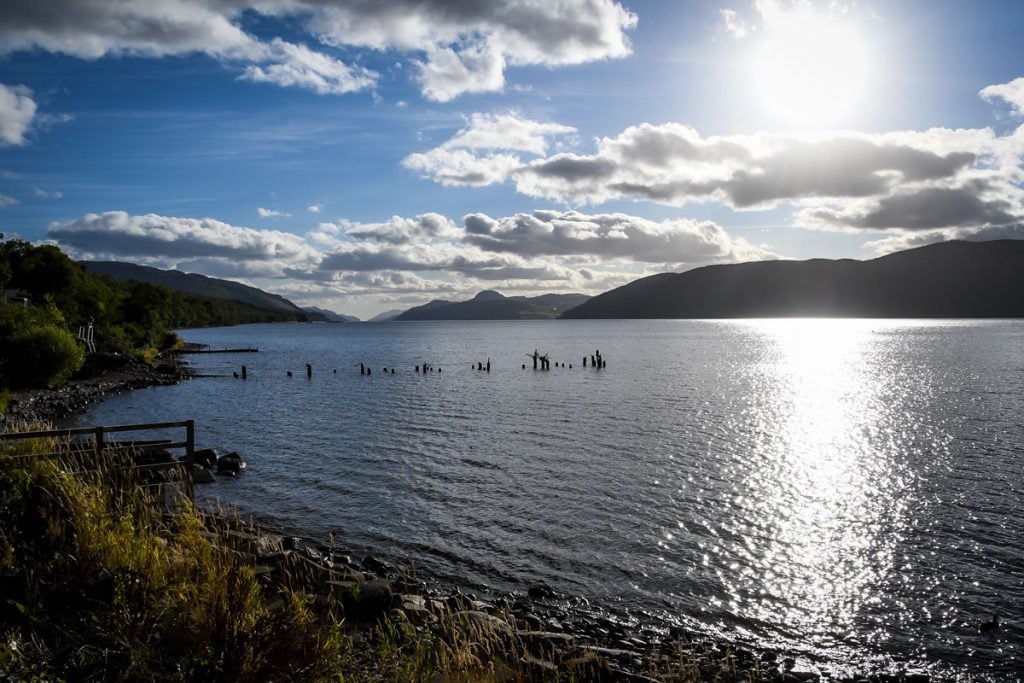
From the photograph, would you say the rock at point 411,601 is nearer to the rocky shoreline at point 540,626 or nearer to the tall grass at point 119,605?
the rocky shoreline at point 540,626

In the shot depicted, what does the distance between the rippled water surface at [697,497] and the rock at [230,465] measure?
0.88 meters

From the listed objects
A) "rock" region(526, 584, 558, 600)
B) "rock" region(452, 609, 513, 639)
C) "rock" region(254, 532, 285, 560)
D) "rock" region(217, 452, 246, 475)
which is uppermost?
"rock" region(254, 532, 285, 560)

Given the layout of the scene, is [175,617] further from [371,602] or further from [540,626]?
[540,626]

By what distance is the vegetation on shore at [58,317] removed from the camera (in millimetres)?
50125

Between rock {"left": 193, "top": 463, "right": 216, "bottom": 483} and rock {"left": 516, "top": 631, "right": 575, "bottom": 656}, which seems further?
rock {"left": 193, "top": 463, "right": 216, "bottom": 483}

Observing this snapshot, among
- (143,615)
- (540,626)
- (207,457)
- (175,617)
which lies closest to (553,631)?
(540,626)

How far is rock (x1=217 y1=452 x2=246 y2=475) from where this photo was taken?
2873cm

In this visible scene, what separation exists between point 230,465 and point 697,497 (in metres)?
21.2

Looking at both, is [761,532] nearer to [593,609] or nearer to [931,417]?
[593,609]

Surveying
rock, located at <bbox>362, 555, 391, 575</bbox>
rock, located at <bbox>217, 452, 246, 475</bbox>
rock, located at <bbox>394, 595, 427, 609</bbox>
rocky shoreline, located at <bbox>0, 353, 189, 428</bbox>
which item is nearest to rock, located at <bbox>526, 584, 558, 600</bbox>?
rock, located at <bbox>394, 595, 427, 609</bbox>

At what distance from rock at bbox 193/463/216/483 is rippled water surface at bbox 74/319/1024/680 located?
686 mm

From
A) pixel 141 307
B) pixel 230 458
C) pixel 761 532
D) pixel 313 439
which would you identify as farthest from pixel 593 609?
pixel 141 307

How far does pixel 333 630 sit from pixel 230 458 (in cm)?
2454

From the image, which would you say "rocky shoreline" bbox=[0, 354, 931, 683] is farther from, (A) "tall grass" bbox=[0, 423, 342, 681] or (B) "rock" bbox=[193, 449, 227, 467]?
(B) "rock" bbox=[193, 449, 227, 467]
